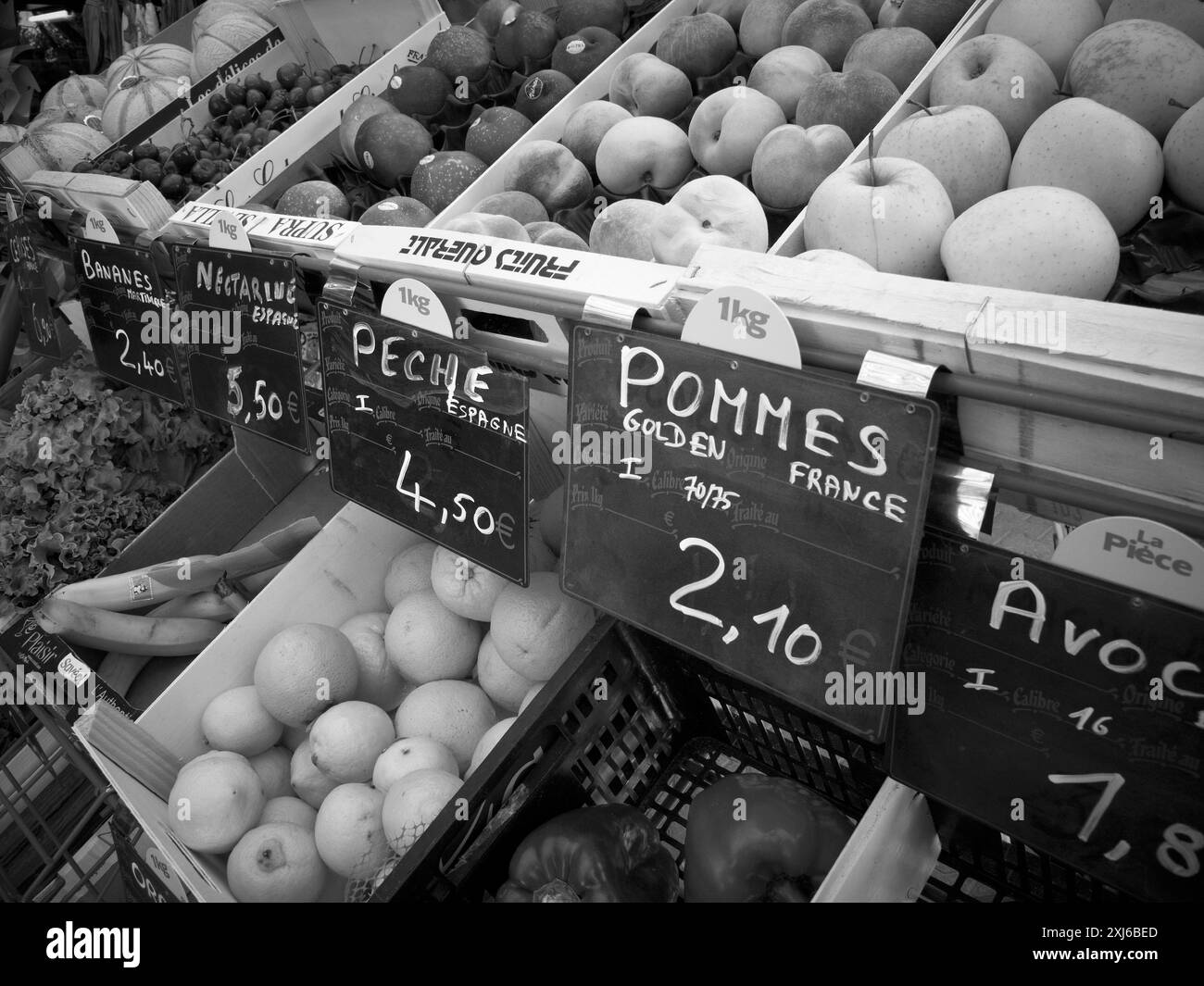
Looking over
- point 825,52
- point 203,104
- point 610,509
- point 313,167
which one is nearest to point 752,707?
point 610,509

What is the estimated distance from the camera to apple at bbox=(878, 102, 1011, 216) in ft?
4.03

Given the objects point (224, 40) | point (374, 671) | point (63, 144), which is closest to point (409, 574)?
point (374, 671)

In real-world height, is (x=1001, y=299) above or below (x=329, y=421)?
above

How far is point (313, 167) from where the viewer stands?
7.59 feet

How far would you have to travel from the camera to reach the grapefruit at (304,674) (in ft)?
5.29

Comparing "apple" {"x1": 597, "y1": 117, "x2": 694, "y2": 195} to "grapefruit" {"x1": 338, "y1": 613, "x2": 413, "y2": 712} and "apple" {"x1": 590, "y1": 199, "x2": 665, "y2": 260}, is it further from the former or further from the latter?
"grapefruit" {"x1": 338, "y1": 613, "x2": 413, "y2": 712}

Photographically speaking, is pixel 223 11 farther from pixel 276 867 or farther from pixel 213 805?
pixel 276 867

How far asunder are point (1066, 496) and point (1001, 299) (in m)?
0.20

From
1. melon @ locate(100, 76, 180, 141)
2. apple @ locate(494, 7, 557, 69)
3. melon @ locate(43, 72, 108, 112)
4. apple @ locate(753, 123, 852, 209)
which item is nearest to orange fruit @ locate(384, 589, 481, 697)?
apple @ locate(753, 123, 852, 209)

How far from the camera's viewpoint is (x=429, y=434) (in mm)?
1290

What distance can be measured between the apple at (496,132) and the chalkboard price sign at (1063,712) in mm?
1584

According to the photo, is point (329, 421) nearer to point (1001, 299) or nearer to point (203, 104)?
point (1001, 299)

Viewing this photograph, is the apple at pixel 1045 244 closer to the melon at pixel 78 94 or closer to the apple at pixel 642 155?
the apple at pixel 642 155

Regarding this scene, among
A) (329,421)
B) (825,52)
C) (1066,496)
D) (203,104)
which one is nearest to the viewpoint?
(1066,496)
